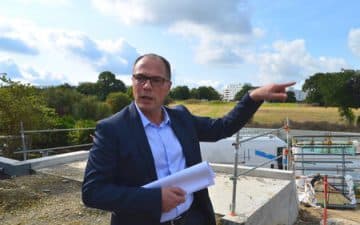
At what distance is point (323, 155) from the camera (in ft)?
32.0

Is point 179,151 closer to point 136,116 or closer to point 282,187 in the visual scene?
point 136,116

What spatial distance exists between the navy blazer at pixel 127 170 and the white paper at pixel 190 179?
7cm

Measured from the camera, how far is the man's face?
2.01 meters

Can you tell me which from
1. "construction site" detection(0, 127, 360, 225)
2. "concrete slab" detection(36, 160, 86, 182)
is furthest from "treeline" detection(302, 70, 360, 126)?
"concrete slab" detection(36, 160, 86, 182)

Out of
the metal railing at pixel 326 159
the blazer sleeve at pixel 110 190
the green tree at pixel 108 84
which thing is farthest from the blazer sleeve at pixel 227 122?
the green tree at pixel 108 84

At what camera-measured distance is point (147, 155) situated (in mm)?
1899

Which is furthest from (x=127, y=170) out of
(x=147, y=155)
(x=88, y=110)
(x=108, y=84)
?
(x=108, y=84)

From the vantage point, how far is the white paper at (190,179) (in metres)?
1.83

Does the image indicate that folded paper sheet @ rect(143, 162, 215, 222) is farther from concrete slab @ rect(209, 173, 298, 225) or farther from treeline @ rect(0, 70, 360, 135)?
concrete slab @ rect(209, 173, 298, 225)

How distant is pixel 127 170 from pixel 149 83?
446mm

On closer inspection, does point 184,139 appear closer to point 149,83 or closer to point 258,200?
point 149,83

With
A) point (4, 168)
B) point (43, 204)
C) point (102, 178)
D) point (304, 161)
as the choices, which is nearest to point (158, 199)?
point (102, 178)

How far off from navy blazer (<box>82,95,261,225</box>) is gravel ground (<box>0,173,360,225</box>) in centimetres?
313

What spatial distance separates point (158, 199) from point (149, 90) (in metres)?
0.56
